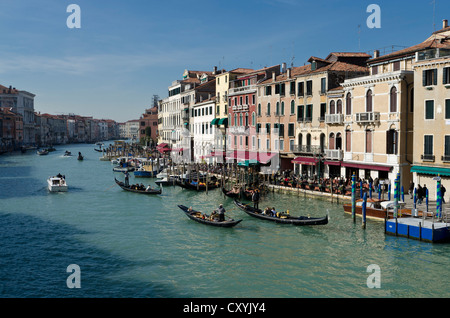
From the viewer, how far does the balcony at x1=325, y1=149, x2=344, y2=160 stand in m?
30.0

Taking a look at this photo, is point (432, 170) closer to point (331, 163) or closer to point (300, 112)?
point (331, 163)

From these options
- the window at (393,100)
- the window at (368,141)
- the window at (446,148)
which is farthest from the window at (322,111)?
the window at (446,148)

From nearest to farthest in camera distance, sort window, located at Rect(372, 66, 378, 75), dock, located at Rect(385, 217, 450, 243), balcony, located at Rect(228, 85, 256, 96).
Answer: dock, located at Rect(385, 217, 450, 243) → window, located at Rect(372, 66, 378, 75) → balcony, located at Rect(228, 85, 256, 96)

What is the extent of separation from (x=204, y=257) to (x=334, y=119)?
17747 mm

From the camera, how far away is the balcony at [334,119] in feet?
98.2

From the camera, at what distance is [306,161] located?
32.8 meters

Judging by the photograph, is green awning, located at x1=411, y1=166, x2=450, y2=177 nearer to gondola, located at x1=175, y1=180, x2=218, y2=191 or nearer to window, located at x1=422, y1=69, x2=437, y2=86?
window, located at x1=422, y1=69, x2=437, y2=86

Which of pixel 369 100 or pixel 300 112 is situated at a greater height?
pixel 369 100

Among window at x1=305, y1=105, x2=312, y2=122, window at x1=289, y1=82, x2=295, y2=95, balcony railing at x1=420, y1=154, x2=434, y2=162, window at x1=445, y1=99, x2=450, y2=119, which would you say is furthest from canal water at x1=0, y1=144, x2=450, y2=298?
window at x1=289, y1=82, x2=295, y2=95

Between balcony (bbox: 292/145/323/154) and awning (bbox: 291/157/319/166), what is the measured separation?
0.54 meters

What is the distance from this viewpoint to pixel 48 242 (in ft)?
60.6

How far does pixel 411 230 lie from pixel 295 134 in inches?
690

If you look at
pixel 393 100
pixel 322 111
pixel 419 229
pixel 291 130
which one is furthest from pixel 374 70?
pixel 419 229

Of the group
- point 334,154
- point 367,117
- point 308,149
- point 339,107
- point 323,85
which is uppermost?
point 323,85
